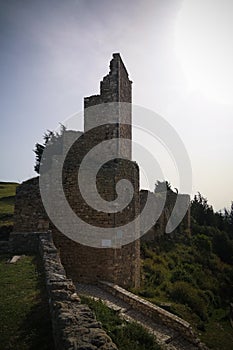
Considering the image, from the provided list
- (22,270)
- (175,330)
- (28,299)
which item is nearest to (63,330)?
(28,299)

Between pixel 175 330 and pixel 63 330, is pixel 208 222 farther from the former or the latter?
pixel 63 330

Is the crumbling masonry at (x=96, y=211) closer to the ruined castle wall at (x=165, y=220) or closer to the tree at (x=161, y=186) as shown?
the ruined castle wall at (x=165, y=220)

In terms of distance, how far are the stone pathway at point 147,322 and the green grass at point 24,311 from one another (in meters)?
3.62

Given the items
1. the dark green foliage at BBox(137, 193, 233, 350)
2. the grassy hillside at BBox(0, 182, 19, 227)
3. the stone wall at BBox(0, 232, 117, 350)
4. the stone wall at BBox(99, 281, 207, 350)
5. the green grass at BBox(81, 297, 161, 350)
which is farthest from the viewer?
the grassy hillside at BBox(0, 182, 19, 227)

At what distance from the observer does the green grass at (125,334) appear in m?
6.69

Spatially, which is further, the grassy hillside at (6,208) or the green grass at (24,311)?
the grassy hillside at (6,208)

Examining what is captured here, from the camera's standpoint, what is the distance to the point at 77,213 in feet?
42.3

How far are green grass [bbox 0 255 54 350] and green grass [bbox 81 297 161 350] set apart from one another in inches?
81.5

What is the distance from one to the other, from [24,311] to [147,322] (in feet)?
18.5

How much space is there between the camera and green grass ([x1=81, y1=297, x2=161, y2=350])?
22.0ft

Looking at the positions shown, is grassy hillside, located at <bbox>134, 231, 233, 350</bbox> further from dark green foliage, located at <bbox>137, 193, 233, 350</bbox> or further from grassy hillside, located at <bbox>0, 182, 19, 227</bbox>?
grassy hillside, located at <bbox>0, 182, 19, 227</bbox>

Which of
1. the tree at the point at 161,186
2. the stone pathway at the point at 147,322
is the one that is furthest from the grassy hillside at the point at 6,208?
the tree at the point at 161,186

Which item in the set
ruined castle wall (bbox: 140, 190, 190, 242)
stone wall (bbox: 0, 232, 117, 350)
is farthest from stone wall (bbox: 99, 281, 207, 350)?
ruined castle wall (bbox: 140, 190, 190, 242)

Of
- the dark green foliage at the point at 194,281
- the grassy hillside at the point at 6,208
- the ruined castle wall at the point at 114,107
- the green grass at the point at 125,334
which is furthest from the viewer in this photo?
the grassy hillside at the point at 6,208
